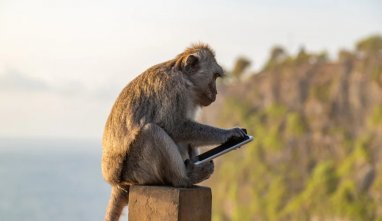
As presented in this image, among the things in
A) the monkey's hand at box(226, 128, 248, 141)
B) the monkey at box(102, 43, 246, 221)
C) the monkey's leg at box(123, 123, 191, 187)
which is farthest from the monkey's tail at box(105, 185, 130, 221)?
Answer: the monkey's hand at box(226, 128, 248, 141)

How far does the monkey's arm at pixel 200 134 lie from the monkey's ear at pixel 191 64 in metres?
0.36

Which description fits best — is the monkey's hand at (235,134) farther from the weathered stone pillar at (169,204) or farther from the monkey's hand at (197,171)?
the weathered stone pillar at (169,204)

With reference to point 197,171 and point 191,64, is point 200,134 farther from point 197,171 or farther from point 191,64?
point 191,64

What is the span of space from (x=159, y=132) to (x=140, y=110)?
242 millimetres

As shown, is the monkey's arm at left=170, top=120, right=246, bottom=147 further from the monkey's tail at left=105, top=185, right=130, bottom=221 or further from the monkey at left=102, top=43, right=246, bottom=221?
the monkey's tail at left=105, top=185, right=130, bottom=221

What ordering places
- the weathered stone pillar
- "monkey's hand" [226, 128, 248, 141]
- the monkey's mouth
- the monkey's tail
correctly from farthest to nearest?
the monkey's mouth
the monkey's tail
"monkey's hand" [226, 128, 248, 141]
the weathered stone pillar

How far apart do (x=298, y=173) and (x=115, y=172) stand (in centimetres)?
2443

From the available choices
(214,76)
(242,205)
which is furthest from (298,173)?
(214,76)

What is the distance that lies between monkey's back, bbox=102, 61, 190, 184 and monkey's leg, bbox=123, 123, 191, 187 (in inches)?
2.8

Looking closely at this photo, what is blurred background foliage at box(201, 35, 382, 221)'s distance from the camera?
1081 inches

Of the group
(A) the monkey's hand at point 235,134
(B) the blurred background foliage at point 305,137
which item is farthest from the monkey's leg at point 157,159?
(B) the blurred background foliage at point 305,137

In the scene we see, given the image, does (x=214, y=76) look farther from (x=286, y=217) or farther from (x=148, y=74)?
(x=286, y=217)

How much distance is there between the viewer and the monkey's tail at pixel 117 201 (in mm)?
5148

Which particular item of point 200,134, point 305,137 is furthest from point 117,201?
point 305,137
